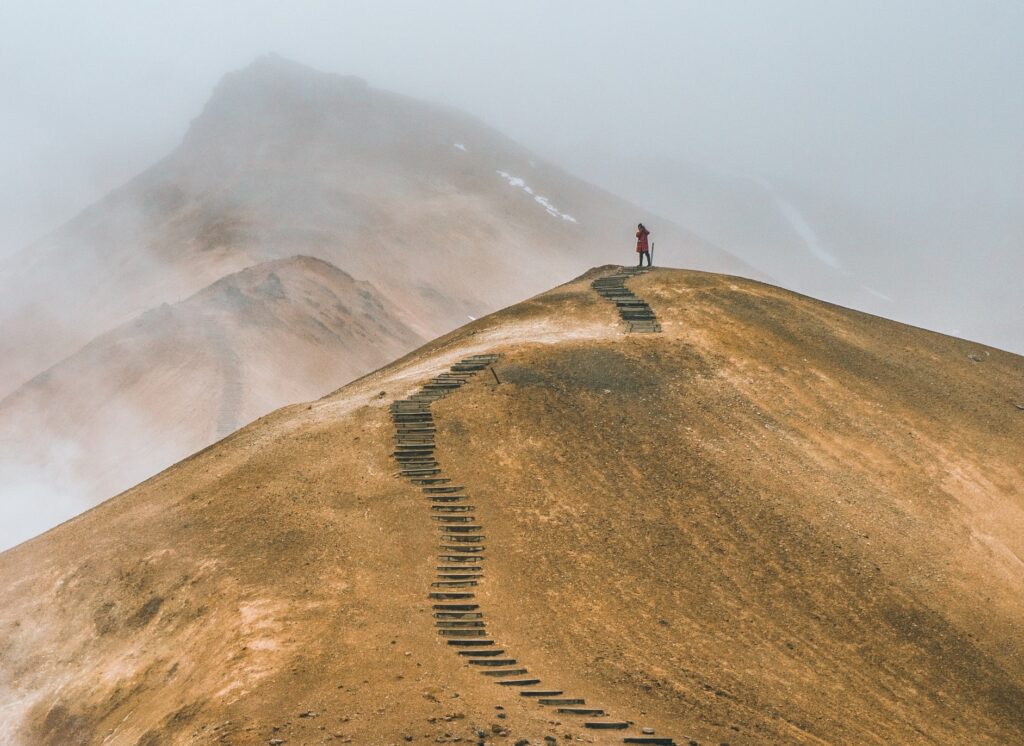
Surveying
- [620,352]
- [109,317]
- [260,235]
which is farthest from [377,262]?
[620,352]

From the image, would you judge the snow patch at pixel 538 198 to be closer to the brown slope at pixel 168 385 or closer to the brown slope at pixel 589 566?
the brown slope at pixel 168 385

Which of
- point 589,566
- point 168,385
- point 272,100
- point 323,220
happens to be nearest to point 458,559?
point 589,566

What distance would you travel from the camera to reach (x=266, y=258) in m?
103

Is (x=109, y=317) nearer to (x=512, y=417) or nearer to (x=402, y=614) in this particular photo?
(x=512, y=417)

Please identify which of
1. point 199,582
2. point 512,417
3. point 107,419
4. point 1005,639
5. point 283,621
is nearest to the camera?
point 283,621

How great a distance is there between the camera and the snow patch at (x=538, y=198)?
15788 cm

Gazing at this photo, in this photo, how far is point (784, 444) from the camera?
32750 mm

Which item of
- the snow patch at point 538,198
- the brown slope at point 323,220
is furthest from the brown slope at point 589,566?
the snow patch at point 538,198

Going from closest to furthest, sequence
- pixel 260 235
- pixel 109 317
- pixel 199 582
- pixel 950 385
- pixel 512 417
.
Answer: pixel 199 582
pixel 512 417
pixel 950 385
pixel 109 317
pixel 260 235

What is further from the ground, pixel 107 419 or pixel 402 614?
pixel 107 419

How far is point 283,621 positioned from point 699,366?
19.4 metres

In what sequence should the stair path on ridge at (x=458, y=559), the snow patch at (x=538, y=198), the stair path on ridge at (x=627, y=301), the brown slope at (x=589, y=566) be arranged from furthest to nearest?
the snow patch at (x=538, y=198) < the stair path on ridge at (x=627, y=301) < the brown slope at (x=589, y=566) < the stair path on ridge at (x=458, y=559)

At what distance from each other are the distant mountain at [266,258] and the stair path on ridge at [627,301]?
28.5 metres

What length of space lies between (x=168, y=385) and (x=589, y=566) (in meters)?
50.8
